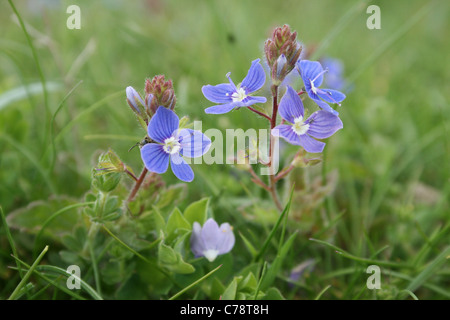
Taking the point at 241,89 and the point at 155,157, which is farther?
the point at 241,89

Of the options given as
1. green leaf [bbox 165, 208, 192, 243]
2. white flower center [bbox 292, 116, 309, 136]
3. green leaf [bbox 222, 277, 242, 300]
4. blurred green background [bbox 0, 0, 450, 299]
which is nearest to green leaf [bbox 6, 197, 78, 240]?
blurred green background [bbox 0, 0, 450, 299]

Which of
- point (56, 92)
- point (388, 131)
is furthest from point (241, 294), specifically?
point (56, 92)

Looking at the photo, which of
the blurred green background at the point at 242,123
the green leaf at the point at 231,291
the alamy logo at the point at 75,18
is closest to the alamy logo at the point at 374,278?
the blurred green background at the point at 242,123

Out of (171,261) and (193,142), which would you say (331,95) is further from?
(171,261)

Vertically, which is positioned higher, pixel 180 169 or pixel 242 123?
pixel 242 123

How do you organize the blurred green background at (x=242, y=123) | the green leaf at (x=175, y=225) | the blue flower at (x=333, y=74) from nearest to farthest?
the green leaf at (x=175, y=225) → the blurred green background at (x=242, y=123) → the blue flower at (x=333, y=74)

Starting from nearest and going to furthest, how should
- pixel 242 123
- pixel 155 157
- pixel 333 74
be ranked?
pixel 155 157
pixel 242 123
pixel 333 74

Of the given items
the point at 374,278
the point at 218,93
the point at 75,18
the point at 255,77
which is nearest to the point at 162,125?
the point at 218,93

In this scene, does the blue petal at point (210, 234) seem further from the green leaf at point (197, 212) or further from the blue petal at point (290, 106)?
the blue petal at point (290, 106)

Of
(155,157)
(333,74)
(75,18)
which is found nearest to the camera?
(155,157)
